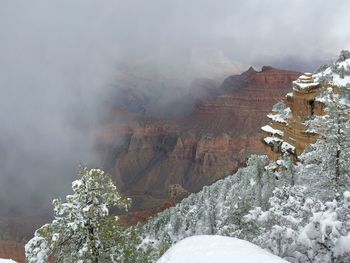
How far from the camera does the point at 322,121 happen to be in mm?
23219

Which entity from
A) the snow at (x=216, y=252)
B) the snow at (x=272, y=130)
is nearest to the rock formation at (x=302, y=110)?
the snow at (x=272, y=130)

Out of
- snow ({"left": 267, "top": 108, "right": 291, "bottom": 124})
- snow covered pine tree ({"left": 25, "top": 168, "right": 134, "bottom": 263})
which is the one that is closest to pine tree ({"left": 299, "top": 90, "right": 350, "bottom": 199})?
snow covered pine tree ({"left": 25, "top": 168, "right": 134, "bottom": 263})

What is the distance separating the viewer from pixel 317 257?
49.5ft

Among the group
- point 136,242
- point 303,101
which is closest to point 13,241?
point 303,101

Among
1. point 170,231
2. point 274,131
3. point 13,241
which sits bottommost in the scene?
point 13,241

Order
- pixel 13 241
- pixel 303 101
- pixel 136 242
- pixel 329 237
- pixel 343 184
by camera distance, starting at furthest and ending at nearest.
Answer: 1. pixel 13 241
2. pixel 303 101
3. pixel 343 184
4. pixel 136 242
5. pixel 329 237

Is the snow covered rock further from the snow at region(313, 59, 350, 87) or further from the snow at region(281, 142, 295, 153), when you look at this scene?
the snow at region(281, 142, 295, 153)

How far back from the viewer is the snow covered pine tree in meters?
17.8

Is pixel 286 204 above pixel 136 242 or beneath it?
above

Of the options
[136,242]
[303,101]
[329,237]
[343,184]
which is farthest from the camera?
[303,101]

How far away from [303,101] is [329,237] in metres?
43.0

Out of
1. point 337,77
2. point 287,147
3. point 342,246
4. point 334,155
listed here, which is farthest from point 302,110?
point 342,246

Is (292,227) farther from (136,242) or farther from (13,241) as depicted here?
(13,241)

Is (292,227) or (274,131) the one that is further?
(274,131)
